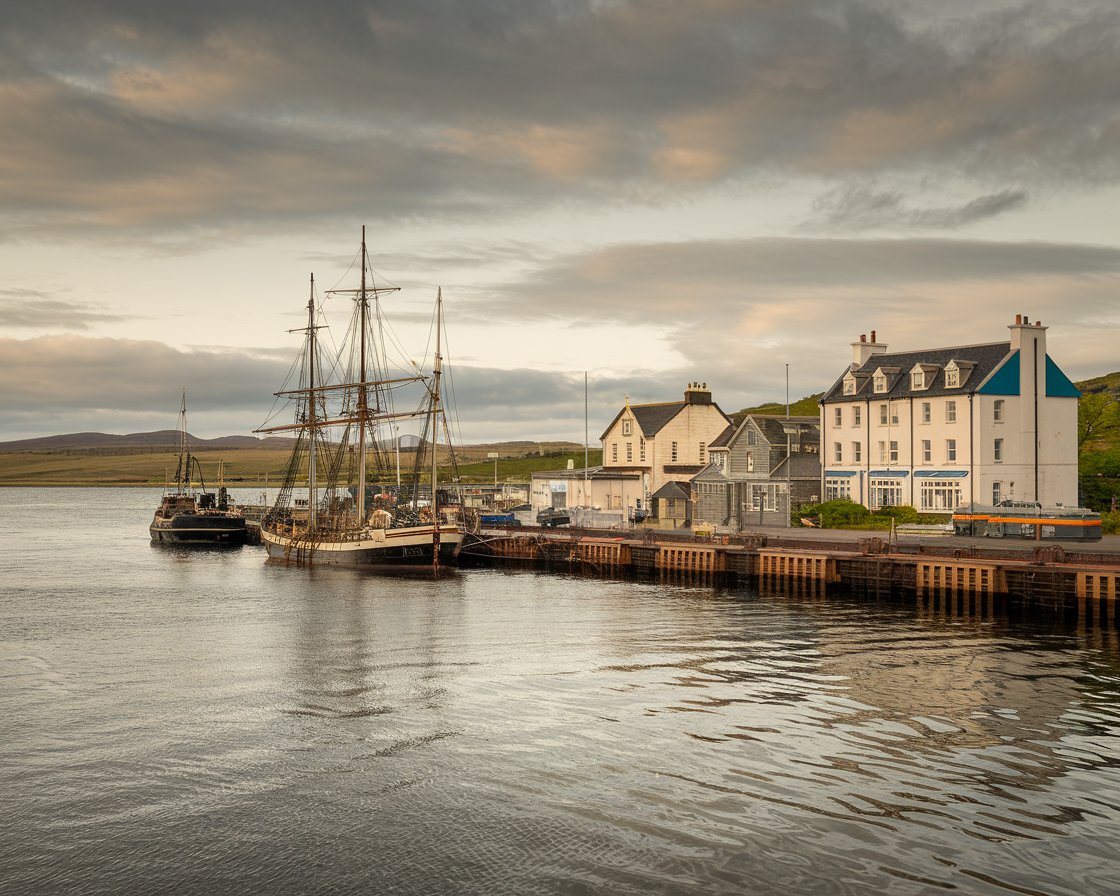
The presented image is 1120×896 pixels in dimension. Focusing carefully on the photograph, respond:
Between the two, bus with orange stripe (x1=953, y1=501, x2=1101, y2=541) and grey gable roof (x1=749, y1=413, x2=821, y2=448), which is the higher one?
grey gable roof (x1=749, y1=413, x2=821, y2=448)

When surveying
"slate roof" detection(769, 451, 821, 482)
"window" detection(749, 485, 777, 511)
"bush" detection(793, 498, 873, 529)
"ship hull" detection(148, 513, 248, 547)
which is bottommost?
"ship hull" detection(148, 513, 248, 547)

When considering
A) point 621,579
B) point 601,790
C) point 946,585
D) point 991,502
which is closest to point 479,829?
point 601,790

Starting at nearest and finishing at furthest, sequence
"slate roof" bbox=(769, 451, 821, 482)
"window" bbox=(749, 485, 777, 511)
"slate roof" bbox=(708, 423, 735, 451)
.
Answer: "slate roof" bbox=(769, 451, 821, 482) < "window" bbox=(749, 485, 777, 511) < "slate roof" bbox=(708, 423, 735, 451)

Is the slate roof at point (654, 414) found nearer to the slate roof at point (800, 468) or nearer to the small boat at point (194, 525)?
the slate roof at point (800, 468)

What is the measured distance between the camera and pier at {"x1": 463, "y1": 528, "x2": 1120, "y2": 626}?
4647 cm

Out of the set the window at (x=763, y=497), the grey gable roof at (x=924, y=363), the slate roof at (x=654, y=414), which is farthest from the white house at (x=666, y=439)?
the grey gable roof at (x=924, y=363)

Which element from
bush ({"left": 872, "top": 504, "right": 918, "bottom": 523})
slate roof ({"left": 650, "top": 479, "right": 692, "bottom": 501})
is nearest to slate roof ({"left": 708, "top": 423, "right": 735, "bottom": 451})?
slate roof ({"left": 650, "top": 479, "right": 692, "bottom": 501})

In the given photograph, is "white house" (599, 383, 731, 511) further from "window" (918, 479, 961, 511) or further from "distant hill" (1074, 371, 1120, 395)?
"distant hill" (1074, 371, 1120, 395)

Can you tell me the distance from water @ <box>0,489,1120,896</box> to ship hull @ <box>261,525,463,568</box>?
27.1 metres

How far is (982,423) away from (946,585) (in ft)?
73.8

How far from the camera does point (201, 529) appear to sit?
108m

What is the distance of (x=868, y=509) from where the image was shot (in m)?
75.5

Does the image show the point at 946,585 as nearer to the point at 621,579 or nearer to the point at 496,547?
the point at 621,579

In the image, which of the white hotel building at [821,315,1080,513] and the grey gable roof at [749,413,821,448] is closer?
the white hotel building at [821,315,1080,513]
